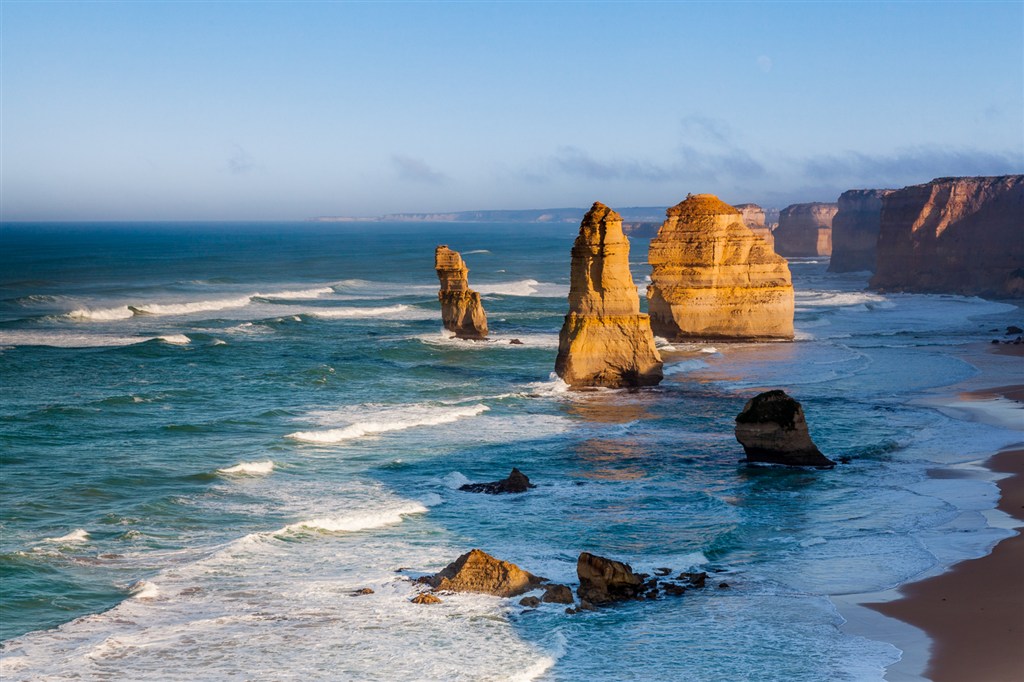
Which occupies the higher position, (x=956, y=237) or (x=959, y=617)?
(x=956, y=237)

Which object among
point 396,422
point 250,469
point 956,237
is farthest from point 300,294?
point 250,469

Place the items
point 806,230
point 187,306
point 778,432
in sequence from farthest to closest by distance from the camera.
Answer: point 806,230 < point 187,306 < point 778,432

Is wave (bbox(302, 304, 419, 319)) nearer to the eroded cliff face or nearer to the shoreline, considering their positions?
the shoreline

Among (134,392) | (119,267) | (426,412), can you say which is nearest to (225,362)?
(134,392)

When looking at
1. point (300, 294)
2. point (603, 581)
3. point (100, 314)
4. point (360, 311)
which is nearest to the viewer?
point (603, 581)

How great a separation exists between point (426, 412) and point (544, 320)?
111ft

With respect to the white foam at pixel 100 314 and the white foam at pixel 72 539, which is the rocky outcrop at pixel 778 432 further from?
the white foam at pixel 100 314

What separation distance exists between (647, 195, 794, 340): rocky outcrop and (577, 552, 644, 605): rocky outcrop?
38.7m

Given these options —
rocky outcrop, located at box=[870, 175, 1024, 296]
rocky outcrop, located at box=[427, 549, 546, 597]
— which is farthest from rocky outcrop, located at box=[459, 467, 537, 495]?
rocky outcrop, located at box=[870, 175, 1024, 296]

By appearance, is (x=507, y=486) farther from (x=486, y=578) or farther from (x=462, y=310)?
(x=462, y=310)

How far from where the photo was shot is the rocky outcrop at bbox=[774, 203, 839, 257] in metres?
164

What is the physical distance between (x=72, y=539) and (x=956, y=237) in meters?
85.3

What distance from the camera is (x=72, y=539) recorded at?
2356 centimetres

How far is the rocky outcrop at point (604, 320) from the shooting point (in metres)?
42.2
